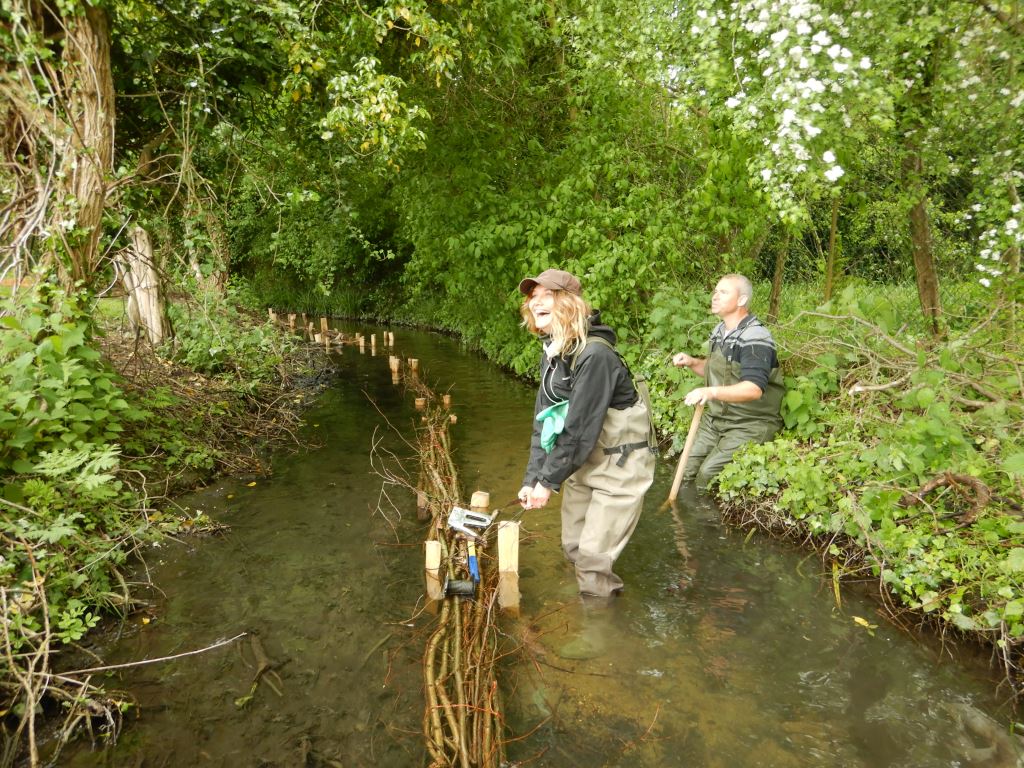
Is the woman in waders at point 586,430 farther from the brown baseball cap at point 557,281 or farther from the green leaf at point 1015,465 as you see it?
the green leaf at point 1015,465

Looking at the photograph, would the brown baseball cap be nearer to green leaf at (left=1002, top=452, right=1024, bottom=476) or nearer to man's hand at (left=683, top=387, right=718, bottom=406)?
man's hand at (left=683, top=387, right=718, bottom=406)

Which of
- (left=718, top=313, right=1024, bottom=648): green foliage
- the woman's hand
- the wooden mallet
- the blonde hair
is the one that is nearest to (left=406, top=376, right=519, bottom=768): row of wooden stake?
the woman's hand

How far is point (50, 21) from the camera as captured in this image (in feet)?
15.3

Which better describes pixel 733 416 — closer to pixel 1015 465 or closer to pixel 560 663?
pixel 1015 465

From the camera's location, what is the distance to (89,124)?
477 cm

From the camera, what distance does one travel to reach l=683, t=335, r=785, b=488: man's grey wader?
5.25 metres

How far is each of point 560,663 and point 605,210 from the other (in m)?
5.96

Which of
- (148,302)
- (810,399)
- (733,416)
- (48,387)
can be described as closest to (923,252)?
(810,399)

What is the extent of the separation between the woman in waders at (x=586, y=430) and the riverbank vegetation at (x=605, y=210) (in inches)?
67.3

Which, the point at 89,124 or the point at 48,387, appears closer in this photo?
the point at 48,387

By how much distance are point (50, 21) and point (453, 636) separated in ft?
17.9

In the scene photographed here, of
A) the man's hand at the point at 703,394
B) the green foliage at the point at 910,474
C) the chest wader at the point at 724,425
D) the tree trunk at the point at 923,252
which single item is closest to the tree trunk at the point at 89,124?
the man's hand at the point at 703,394

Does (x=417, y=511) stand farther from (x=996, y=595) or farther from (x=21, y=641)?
(x=996, y=595)

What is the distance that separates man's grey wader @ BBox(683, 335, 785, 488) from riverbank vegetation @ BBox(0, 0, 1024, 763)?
0.64 feet
